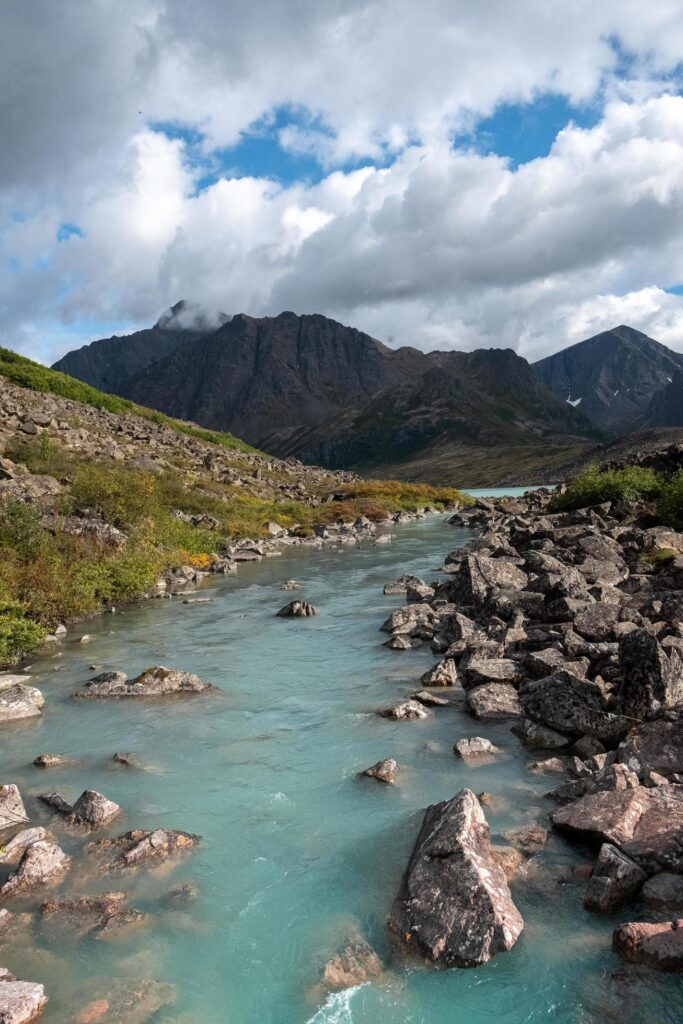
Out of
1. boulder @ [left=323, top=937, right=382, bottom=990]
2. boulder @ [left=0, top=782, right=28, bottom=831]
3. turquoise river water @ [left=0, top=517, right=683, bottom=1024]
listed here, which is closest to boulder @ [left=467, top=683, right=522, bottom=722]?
turquoise river water @ [left=0, top=517, right=683, bottom=1024]

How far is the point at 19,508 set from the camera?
2731 cm

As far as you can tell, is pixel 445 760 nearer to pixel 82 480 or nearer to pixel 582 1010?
pixel 582 1010

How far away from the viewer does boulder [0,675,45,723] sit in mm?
14866

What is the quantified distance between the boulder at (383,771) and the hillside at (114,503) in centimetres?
1342

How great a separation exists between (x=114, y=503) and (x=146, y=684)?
22.1 meters

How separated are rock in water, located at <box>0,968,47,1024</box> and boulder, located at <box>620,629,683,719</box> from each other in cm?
1005

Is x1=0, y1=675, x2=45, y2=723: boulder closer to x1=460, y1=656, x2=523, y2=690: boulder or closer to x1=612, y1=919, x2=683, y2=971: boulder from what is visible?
x1=460, y1=656, x2=523, y2=690: boulder

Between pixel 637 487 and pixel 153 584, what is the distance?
102 feet

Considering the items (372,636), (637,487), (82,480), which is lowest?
(372,636)

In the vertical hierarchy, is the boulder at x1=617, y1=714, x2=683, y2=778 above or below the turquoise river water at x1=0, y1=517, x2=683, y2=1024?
above

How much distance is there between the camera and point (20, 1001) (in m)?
6.39

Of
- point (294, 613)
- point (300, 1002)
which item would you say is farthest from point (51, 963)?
point (294, 613)

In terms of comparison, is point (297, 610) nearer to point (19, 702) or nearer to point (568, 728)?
point (19, 702)

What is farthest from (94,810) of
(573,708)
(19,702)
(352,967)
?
(573,708)
